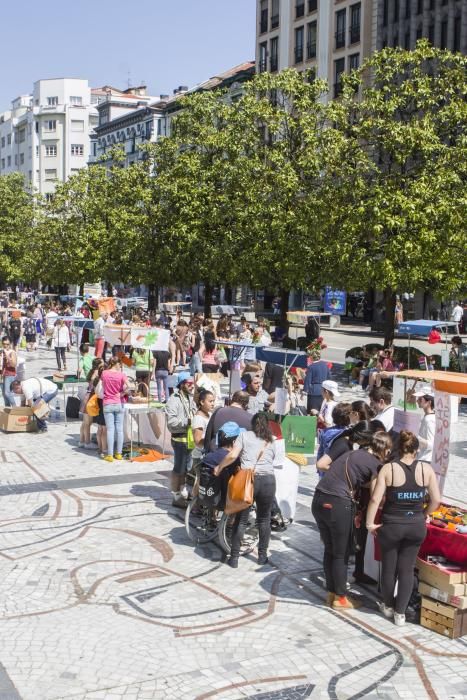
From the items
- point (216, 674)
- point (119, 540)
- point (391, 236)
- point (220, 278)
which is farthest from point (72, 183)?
point (216, 674)

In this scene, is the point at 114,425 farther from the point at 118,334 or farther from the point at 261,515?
the point at 118,334

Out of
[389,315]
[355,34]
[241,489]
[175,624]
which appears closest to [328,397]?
[241,489]

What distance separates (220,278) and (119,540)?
27.7 metres

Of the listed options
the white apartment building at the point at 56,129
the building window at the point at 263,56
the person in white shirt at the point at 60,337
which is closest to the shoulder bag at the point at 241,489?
the person in white shirt at the point at 60,337

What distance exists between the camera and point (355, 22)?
5694 cm

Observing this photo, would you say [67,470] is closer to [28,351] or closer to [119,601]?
[119,601]

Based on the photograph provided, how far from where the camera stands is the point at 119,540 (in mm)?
10055

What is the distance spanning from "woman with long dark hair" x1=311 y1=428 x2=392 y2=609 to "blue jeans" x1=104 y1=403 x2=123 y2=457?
21.4 ft

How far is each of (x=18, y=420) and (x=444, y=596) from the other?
433 inches

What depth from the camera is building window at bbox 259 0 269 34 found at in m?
65.3

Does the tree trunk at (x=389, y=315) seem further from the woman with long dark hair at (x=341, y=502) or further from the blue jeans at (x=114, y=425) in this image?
the woman with long dark hair at (x=341, y=502)

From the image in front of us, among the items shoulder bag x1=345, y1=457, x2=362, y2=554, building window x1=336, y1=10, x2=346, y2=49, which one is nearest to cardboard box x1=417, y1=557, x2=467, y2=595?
shoulder bag x1=345, y1=457, x2=362, y2=554

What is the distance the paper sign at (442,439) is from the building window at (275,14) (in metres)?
59.8

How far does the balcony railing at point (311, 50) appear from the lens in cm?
6034
